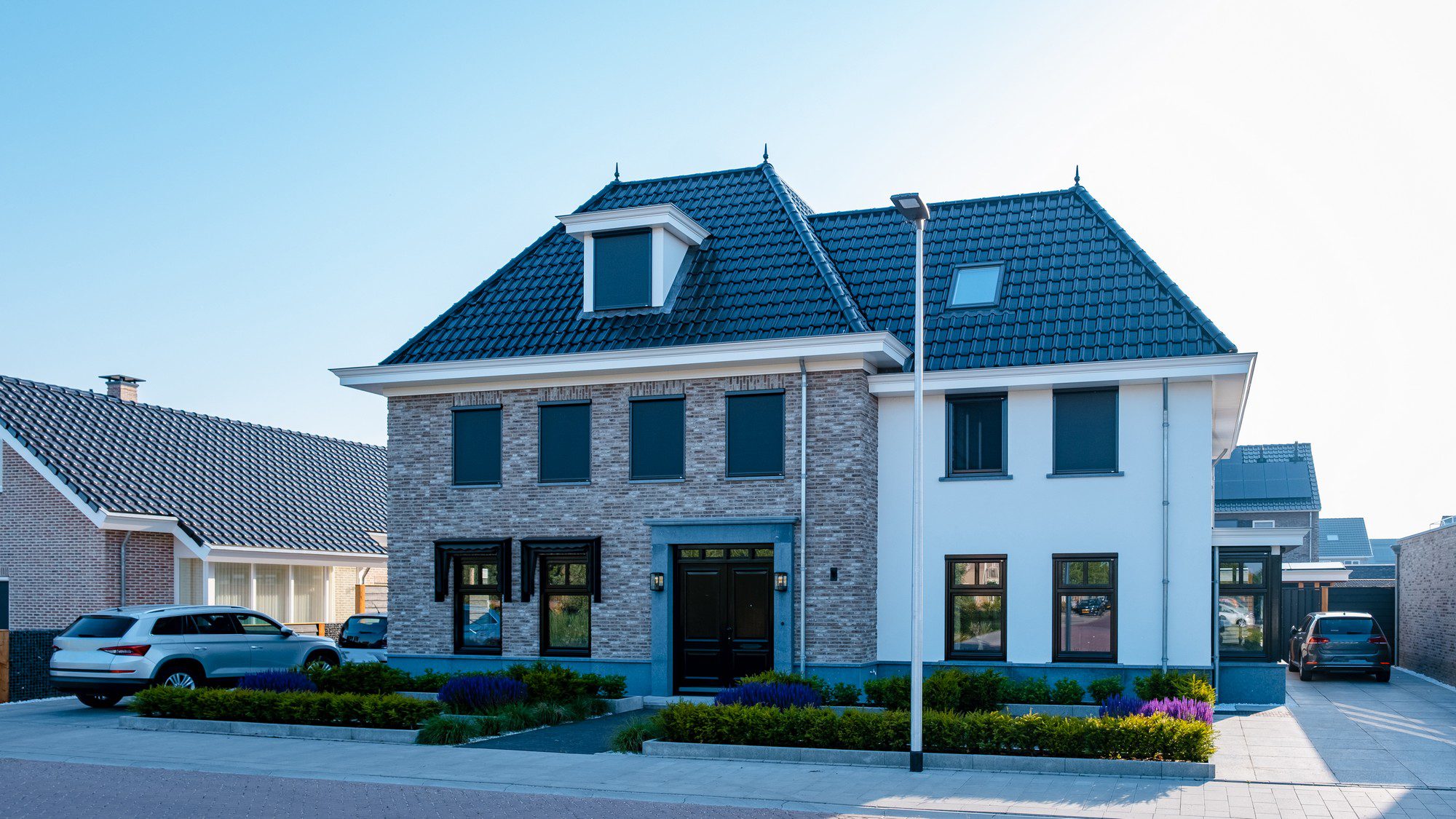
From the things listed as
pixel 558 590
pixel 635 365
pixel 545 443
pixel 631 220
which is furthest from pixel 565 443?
pixel 631 220

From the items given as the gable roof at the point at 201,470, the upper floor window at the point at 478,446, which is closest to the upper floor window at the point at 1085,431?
the upper floor window at the point at 478,446

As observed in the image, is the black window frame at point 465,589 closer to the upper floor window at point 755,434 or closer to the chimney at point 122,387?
the upper floor window at point 755,434

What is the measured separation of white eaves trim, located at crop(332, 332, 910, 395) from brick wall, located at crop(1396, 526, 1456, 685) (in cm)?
1372

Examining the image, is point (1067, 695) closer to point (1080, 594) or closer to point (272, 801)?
point (1080, 594)

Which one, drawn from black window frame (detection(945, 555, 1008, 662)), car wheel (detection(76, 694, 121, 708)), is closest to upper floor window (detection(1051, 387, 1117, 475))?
black window frame (detection(945, 555, 1008, 662))

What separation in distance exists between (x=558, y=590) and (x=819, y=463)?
509 centimetres

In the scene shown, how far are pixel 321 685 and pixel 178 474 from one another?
39.1 feet

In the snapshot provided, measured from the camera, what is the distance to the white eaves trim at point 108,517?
25.3 m

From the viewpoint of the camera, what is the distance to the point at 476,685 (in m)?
18.3

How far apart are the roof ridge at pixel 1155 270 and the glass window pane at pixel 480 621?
1223cm

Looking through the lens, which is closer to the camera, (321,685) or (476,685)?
(476,685)

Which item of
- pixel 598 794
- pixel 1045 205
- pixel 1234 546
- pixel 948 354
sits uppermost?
pixel 1045 205

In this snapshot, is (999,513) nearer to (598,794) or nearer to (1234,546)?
(1234,546)

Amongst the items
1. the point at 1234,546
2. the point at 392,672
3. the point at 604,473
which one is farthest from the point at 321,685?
the point at 1234,546
